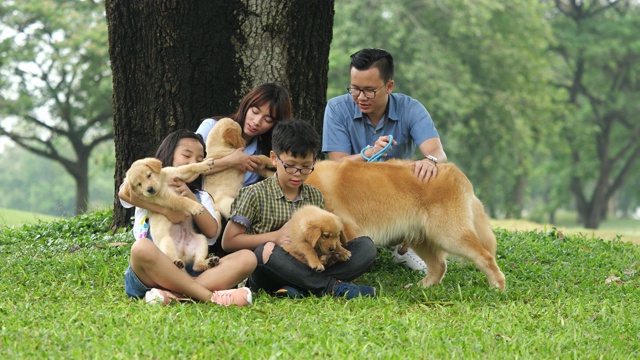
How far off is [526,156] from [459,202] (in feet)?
71.0

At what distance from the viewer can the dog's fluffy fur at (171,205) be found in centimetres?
491

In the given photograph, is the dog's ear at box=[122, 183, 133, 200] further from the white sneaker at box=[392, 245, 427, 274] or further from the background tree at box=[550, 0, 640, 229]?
the background tree at box=[550, 0, 640, 229]

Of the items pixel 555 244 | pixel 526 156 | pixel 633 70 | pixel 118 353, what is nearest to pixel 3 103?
pixel 526 156

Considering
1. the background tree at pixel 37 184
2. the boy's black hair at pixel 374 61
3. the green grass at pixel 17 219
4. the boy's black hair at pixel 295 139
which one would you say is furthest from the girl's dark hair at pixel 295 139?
the background tree at pixel 37 184

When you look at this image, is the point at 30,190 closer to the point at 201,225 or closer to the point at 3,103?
the point at 3,103

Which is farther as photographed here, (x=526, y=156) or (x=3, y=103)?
(x=526, y=156)

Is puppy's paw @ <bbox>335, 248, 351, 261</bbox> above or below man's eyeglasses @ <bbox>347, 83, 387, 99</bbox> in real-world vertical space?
below

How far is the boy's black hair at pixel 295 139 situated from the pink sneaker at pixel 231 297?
98 centimetres

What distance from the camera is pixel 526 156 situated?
87.4ft

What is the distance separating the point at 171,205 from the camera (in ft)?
16.3

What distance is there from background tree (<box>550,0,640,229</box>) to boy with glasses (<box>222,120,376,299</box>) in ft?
88.5

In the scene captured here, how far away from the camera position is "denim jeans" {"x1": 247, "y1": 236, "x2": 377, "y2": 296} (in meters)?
5.25

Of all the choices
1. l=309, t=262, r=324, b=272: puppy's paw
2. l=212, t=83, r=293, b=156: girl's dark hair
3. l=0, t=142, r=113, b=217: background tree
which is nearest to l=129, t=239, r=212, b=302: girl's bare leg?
l=309, t=262, r=324, b=272: puppy's paw

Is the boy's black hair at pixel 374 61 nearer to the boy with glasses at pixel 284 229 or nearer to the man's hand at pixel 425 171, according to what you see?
the man's hand at pixel 425 171
